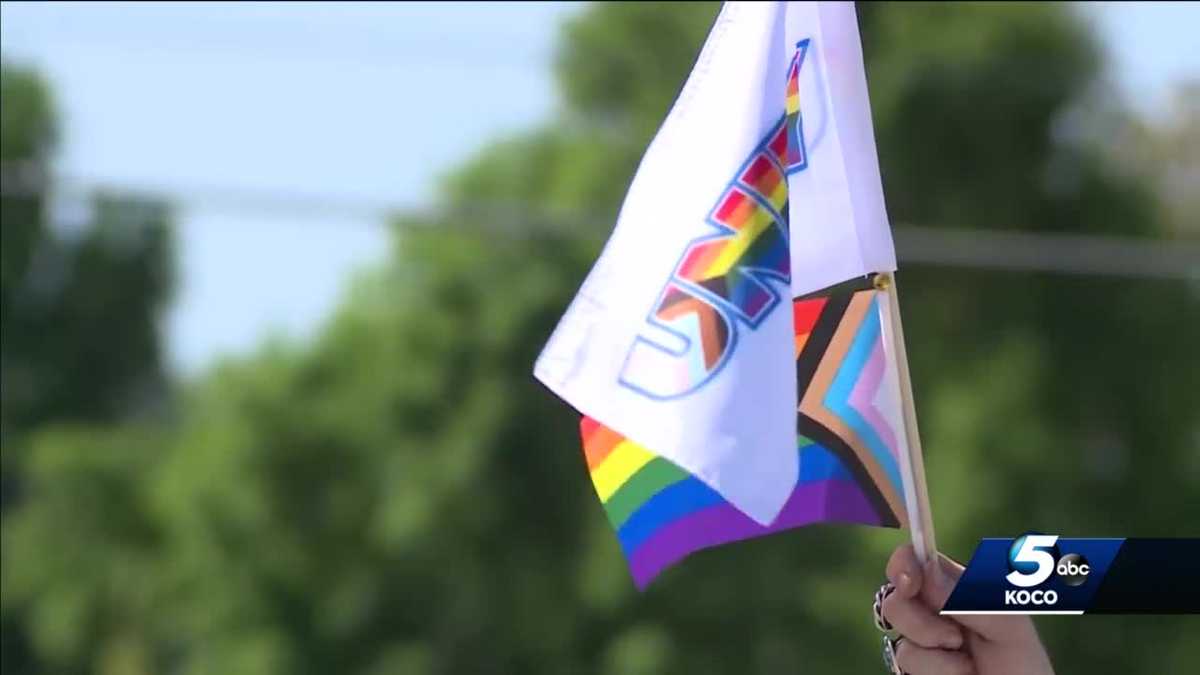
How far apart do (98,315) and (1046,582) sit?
1069 centimetres

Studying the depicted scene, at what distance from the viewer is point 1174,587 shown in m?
1.42

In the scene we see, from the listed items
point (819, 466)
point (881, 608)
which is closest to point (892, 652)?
point (881, 608)

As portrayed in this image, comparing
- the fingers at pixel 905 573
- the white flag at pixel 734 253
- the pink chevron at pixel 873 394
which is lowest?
the fingers at pixel 905 573

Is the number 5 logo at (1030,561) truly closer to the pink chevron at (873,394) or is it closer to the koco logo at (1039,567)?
the koco logo at (1039,567)

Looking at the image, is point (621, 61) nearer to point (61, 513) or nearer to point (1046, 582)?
point (61, 513)

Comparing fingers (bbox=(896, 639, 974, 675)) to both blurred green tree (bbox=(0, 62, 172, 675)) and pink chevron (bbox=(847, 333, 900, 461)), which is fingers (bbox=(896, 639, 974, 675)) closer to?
pink chevron (bbox=(847, 333, 900, 461))

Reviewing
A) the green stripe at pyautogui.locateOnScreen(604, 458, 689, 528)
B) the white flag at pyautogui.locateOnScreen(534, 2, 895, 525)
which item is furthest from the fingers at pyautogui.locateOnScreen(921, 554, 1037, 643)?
the green stripe at pyautogui.locateOnScreen(604, 458, 689, 528)

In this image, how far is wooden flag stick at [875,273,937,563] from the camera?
1428 mm

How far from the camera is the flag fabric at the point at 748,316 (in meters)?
1.45

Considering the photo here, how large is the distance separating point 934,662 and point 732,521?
9.0 inches

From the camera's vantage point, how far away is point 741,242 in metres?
1.47

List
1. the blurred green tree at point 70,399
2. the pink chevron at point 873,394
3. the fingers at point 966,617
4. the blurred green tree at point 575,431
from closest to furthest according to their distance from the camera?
1. the fingers at point 966,617
2. the pink chevron at point 873,394
3. the blurred green tree at point 575,431
4. the blurred green tree at point 70,399

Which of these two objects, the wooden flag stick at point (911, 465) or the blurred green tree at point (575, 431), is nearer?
the wooden flag stick at point (911, 465)

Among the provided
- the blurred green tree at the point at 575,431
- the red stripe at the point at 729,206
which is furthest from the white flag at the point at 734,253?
the blurred green tree at the point at 575,431
